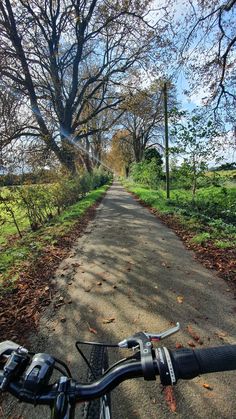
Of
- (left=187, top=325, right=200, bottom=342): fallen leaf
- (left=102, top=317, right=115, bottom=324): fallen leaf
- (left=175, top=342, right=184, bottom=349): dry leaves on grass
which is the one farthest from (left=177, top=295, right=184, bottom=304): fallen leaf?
(left=102, top=317, right=115, bottom=324): fallen leaf

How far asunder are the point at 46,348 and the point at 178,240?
14.3 feet

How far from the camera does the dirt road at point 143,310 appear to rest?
1.98 metres

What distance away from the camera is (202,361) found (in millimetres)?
864

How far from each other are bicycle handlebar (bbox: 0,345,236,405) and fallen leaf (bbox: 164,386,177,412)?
1.44 m

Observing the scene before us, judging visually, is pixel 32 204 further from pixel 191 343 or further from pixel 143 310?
pixel 191 343

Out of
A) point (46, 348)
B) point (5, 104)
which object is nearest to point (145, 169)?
point (5, 104)

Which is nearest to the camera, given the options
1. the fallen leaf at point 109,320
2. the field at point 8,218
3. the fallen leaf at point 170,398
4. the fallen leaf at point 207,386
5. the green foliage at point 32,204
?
the fallen leaf at point 170,398

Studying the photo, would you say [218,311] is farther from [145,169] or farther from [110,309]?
[145,169]

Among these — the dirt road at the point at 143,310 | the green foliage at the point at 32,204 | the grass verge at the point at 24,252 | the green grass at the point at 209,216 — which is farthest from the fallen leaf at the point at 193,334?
the green foliage at the point at 32,204

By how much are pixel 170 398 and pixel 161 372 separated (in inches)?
62.7

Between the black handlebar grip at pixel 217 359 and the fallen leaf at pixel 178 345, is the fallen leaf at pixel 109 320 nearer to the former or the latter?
the fallen leaf at pixel 178 345

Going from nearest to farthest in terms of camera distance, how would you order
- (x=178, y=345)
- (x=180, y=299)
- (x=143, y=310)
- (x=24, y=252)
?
(x=178, y=345)
(x=143, y=310)
(x=180, y=299)
(x=24, y=252)

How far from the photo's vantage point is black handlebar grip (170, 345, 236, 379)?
0.84 m

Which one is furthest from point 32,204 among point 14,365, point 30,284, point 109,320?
point 14,365
